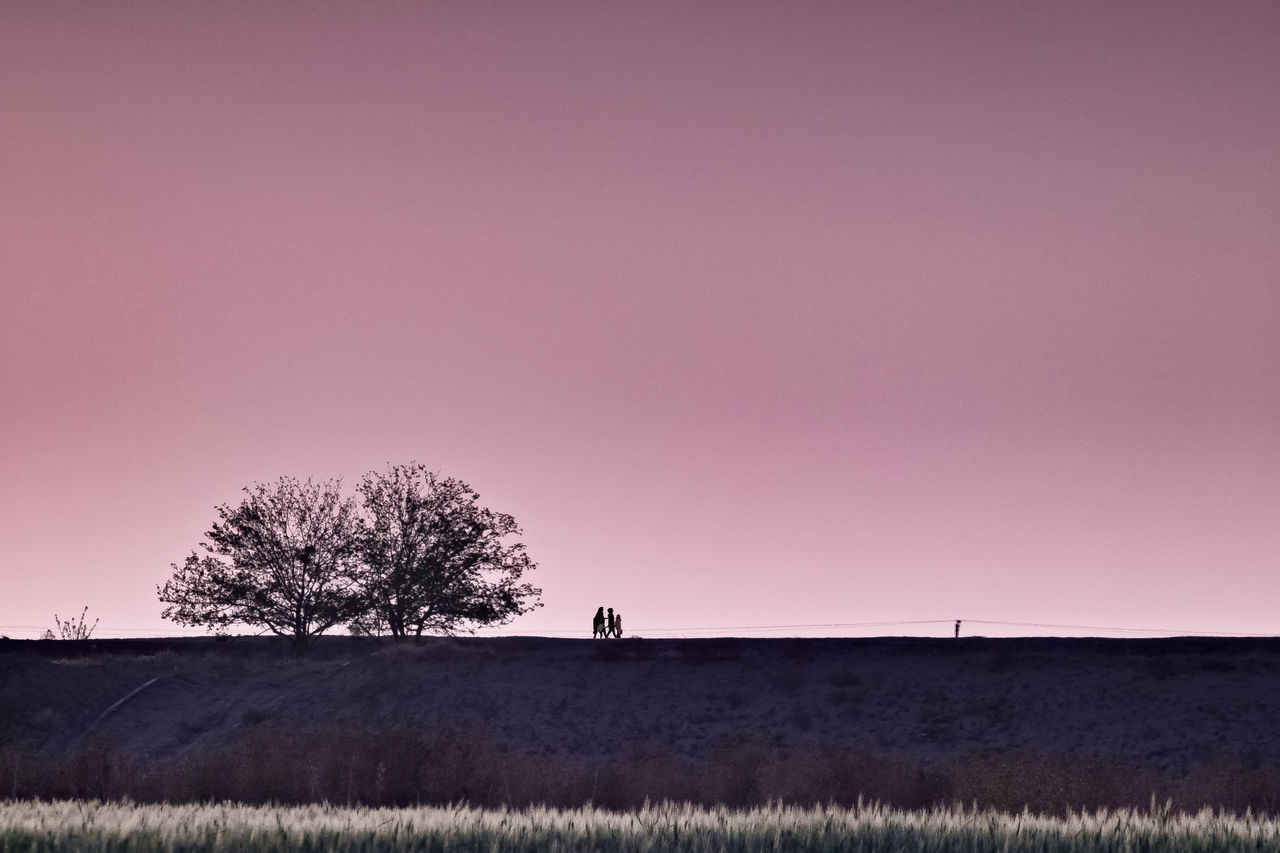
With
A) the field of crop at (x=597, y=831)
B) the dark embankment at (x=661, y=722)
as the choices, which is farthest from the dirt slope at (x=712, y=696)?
the field of crop at (x=597, y=831)

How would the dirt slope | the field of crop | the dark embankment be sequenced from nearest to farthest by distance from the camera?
the field of crop < the dark embankment < the dirt slope

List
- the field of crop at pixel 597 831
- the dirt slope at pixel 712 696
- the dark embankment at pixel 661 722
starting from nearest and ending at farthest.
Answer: the field of crop at pixel 597 831 → the dark embankment at pixel 661 722 → the dirt slope at pixel 712 696

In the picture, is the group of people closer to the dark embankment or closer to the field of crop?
the dark embankment

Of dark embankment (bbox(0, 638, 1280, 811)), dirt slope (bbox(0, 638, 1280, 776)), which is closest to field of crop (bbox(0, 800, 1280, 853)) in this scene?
dark embankment (bbox(0, 638, 1280, 811))

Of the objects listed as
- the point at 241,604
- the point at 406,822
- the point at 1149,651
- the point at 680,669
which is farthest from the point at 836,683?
the point at 406,822

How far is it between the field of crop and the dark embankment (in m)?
15.5

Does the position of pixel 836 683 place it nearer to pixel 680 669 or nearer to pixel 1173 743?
pixel 680 669

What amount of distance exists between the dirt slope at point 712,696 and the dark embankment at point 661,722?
0.09m

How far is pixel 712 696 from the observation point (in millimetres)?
49719

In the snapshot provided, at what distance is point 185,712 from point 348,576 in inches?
454

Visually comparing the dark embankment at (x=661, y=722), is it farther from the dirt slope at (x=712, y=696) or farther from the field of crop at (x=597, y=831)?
the field of crop at (x=597, y=831)

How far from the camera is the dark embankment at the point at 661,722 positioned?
127 feet

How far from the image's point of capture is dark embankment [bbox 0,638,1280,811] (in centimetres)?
3878

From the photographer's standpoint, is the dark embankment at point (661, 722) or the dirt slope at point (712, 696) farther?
the dirt slope at point (712, 696)
